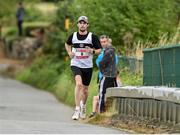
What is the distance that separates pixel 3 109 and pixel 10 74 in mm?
17756

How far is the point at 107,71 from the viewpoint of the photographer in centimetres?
1569

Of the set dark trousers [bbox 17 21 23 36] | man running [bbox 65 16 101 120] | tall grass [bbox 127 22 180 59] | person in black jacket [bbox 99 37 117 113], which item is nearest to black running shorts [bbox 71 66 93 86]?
man running [bbox 65 16 101 120]

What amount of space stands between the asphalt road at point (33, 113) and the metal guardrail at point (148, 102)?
2.81 ft

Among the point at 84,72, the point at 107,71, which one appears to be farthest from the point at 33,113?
the point at 107,71

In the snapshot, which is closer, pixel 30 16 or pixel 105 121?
pixel 105 121

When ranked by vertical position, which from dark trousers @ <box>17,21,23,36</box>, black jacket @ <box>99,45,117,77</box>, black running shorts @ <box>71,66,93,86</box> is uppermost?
dark trousers @ <box>17,21,23,36</box>

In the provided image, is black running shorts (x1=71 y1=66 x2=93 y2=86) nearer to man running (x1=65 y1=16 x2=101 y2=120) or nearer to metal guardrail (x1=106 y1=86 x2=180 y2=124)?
man running (x1=65 y1=16 x2=101 y2=120)

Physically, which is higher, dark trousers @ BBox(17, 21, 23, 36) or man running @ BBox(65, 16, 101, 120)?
dark trousers @ BBox(17, 21, 23, 36)

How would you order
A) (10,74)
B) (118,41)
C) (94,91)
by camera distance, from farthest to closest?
(10,74), (118,41), (94,91)

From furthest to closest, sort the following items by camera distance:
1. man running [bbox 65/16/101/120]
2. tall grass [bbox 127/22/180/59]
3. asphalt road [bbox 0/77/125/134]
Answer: tall grass [bbox 127/22/180/59] < man running [bbox 65/16/101/120] < asphalt road [bbox 0/77/125/134]

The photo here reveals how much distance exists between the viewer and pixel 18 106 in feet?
67.9

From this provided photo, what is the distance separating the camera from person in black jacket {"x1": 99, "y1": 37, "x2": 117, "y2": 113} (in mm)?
15586

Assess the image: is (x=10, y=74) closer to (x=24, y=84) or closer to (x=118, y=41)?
(x=24, y=84)

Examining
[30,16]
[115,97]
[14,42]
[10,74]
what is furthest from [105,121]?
[30,16]
